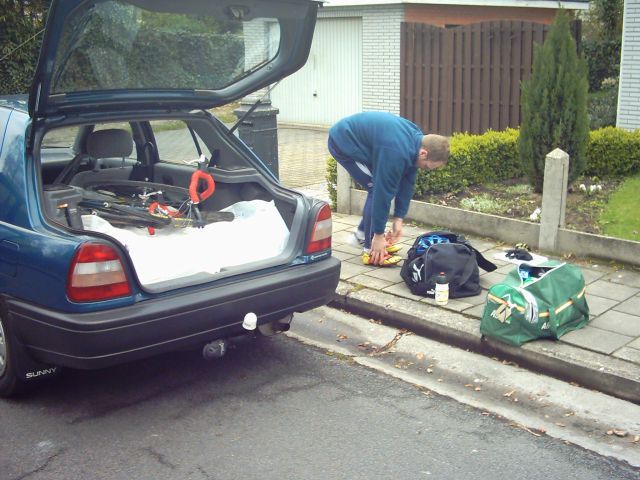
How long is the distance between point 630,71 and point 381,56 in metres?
5.23

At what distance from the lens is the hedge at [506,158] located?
28.6 ft

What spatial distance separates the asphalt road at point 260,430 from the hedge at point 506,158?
4.15 meters

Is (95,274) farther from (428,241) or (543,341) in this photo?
(428,241)

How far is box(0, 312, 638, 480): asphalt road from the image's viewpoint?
379 centimetres

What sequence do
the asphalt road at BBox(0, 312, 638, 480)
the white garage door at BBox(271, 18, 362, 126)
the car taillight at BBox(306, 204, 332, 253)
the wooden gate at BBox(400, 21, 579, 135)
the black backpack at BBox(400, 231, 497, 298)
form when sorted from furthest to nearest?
the white garage door at BBox(271, 18, 362, 126) < the wooden gate at BBox(400, 21, 579, 135) < the black backpack at BBox(400, 231, 497, 298) < the car taillight at BBox(306, 204, 332, 253) < the asphalt road at BBox(0, 312, 638, 480)

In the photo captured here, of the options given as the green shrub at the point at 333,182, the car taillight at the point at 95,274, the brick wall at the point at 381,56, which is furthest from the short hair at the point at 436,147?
the brick wall at the point at 381,56

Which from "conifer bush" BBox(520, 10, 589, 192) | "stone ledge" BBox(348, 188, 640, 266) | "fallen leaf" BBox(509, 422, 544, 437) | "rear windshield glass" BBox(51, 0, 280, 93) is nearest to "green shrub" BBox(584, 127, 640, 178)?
"conifer bush" BBox(520, 10, 589, 192)

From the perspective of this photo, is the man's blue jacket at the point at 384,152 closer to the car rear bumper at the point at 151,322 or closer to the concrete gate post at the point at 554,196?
the concrete gate post at the point at 554,196

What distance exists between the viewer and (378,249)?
21.5ft

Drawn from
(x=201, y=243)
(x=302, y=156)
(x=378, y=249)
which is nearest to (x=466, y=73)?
(x=302, y=156)

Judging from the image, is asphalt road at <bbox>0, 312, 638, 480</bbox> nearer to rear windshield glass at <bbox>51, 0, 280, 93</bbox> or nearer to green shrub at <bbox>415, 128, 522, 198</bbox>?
rear windshield glass at <bbox>51, 0, 280, 93</bbox>

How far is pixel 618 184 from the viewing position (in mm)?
8844

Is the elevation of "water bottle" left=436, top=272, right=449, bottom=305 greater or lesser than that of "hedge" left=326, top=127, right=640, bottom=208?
lesser

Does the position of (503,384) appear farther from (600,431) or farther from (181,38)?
(181,38)
